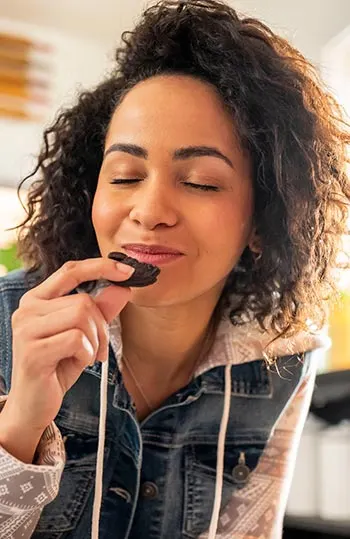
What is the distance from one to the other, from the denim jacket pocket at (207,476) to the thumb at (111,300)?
0.33 m

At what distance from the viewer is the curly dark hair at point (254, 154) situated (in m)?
0.88

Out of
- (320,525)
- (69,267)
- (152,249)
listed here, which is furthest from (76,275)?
(320,525)

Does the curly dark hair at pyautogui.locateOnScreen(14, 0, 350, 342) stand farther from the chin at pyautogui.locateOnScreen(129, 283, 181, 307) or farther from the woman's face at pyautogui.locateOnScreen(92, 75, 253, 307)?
the chin at pyautogui.locateOnScreen(129, 283, 181, 307)

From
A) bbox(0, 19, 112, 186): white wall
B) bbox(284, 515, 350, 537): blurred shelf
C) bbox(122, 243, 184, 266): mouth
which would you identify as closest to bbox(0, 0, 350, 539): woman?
bbox(122, 243, 184, 266): mouth

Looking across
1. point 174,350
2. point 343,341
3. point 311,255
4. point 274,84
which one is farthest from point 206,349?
point 343,341

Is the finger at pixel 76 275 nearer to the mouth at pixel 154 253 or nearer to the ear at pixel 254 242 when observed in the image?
the mouth at pixel 154 253

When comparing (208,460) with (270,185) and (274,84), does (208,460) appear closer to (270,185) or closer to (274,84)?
(270,185)

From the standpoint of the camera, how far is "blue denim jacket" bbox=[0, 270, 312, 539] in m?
0.89

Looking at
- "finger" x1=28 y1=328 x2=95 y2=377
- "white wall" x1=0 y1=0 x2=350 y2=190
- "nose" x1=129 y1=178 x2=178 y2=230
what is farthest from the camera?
"white wall" x1=0 y1=0 x2=350 y2=190

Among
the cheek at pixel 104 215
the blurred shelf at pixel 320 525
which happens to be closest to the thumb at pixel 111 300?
the cheek at pixel 104 215

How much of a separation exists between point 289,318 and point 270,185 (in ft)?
0.65

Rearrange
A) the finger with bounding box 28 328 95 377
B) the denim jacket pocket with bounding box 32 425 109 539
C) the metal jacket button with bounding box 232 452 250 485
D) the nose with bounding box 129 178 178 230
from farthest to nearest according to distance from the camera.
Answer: the metal jacket button with bounding box 232 452 250 485, the denim jacket pocket with bounding box 32 425 109 539, the nose with bounding box 129 178 178 230, the finger with bounding box 28 328 95 377

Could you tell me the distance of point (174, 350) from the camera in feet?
3.23

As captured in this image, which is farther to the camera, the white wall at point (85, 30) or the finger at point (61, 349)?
the white wall at point (85, 30)
